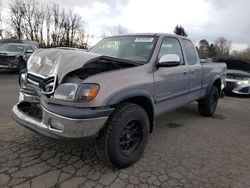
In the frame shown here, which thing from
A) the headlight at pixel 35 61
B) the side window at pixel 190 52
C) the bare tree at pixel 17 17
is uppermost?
the bare tree at pixel 17 17

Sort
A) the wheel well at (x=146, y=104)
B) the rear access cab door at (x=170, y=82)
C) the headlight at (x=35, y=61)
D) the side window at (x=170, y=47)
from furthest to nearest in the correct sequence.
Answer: the side window at (x=170, y=47) < the rear access cab door at (x=170, y=82) < the wheel well at (x=146, y=104) < the headlight at (x=35, y=61)

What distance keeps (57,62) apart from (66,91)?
436 mm

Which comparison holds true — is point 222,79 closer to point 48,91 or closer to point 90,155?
point 90,155

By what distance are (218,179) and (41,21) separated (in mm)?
42722

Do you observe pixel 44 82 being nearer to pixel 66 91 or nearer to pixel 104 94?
pixel 66 91

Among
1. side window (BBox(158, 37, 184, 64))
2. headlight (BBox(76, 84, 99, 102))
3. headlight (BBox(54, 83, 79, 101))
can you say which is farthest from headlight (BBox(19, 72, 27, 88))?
side window (BBox(158, 37, 184, 64))

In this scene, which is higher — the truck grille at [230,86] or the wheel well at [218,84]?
the wheel well at [218,84]

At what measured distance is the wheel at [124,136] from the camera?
2703 millimetres

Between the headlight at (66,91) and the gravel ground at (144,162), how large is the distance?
84 cm

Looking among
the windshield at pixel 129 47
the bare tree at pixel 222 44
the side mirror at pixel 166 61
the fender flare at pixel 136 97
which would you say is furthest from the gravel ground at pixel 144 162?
the bare tree at pixel 222 44

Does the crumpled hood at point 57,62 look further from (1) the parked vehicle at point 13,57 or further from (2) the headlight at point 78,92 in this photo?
(1) the parked vehicle at point 13,57

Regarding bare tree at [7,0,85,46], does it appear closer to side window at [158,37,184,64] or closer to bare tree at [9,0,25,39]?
bare tree at [9,0,25,39]

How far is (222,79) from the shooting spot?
6090 millimetres

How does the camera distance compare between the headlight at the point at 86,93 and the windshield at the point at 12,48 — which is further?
the windshield at the point at 12,48
